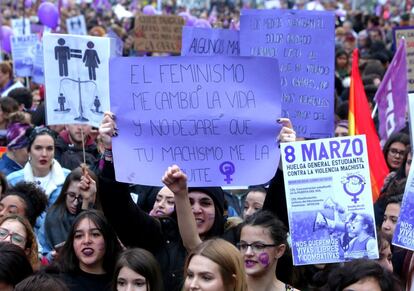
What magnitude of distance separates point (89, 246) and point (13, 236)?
1.57 ft

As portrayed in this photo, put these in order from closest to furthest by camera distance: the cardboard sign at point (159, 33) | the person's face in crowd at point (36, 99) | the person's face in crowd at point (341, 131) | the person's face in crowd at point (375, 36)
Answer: the person's face in crowd at point (341, 131)
the person's face in crowd at point (36, 99)
the cardboard sign at point (159, 33)
the person's face in crowd at point (375, 36)

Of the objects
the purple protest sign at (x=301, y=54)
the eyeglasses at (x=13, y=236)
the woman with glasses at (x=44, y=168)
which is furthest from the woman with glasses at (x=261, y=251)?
the woman with glasses at (x=44, y=168)

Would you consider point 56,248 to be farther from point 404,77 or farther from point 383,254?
point 404,77

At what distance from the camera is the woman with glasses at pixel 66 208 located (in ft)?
24.0

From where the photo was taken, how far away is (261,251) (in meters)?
5.68

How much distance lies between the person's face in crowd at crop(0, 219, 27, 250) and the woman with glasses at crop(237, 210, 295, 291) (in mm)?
1385

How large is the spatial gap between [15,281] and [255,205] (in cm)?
225

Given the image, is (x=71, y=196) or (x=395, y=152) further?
(x=395, y=152)

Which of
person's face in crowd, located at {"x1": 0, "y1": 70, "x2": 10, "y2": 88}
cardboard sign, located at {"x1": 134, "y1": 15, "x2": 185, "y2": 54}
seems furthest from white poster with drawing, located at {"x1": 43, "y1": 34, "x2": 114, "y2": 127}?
cardboard sign, located at {"x1": 134, "y1": 15, "x2": 185, "y2": 54}

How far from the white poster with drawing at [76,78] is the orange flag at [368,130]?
213cm

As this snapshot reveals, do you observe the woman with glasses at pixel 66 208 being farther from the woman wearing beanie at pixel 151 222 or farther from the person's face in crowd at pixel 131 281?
the person's face in crowd at pixel 131 281

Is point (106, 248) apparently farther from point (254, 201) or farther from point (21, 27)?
point (21, 27)

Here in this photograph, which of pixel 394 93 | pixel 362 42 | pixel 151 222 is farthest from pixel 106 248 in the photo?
pixel 362 42

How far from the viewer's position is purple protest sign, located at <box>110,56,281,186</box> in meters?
6.14
